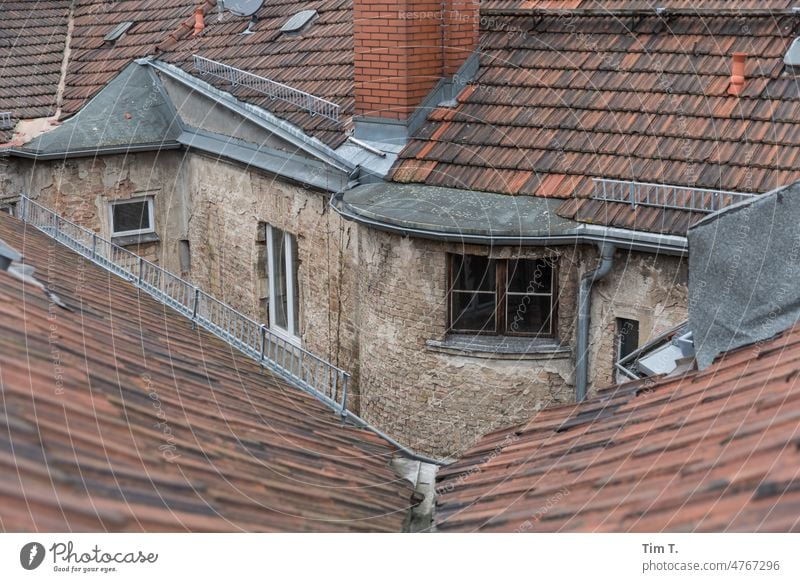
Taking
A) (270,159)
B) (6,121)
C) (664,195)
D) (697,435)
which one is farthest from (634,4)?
(697,435)

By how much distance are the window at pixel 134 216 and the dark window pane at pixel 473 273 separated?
6.00 m

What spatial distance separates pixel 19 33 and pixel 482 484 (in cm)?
1292

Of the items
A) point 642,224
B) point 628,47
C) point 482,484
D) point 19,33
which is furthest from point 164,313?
point 19,33

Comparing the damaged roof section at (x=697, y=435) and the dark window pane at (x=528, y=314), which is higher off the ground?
the dark window pane at (x=528, y=314)

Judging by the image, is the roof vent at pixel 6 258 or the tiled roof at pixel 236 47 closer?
the roof vent at pixel 6 258

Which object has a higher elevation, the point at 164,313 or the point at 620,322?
the point at 620,322

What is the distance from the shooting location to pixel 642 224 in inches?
396

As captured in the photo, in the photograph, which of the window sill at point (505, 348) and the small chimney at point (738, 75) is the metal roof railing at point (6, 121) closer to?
the window sill at point (505, 348)

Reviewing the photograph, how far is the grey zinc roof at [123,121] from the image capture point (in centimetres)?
1484

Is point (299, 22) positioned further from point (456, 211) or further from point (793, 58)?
point (793, 58)

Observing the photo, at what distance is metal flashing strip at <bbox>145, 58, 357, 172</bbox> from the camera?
1206cm

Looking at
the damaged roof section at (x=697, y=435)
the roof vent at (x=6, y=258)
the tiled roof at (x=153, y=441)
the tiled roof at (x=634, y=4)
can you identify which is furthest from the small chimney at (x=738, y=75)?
the roof vent at (x=6, y=258)

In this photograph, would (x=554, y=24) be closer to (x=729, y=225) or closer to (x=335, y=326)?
(x=335, y=326)

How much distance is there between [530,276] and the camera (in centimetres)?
1091
